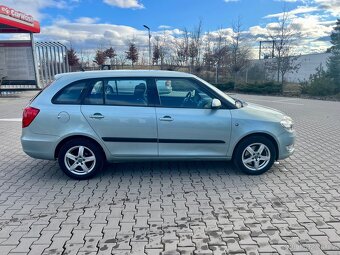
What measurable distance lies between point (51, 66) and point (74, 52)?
11846 millimetres

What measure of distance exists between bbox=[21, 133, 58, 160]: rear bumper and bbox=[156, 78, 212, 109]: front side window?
1.74 m

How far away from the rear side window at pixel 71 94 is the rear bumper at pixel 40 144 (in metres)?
0.56

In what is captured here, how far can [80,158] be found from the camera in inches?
175

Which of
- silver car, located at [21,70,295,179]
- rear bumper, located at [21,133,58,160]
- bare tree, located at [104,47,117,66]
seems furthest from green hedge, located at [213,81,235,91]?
rear bumper, located at [21,133,58,160]

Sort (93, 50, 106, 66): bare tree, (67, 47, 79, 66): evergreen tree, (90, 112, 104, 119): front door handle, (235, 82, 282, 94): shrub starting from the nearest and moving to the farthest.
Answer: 1. (90, 112, 104, 119): front door handle
2. (235, 82, 282, 94): shrub
3. (67, 47, 79, 66): evergreen tree
4. (93, 50, 106, 66): bare tree

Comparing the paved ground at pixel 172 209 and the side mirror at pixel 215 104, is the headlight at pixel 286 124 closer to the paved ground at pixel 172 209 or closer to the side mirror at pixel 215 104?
the paved ground at pixel 172 209

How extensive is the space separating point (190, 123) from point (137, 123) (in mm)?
792

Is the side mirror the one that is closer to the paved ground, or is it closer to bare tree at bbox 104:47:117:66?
the paved ground

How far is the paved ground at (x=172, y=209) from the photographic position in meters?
2.86

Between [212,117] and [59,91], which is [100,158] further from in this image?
[212,117]

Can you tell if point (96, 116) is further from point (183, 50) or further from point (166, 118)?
point (183, 50)

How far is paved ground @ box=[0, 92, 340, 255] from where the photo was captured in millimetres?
2863

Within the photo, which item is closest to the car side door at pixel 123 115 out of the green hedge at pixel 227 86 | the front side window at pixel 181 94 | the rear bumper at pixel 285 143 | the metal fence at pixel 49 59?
the front side window at pixel 181 94

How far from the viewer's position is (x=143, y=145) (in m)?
4.43
